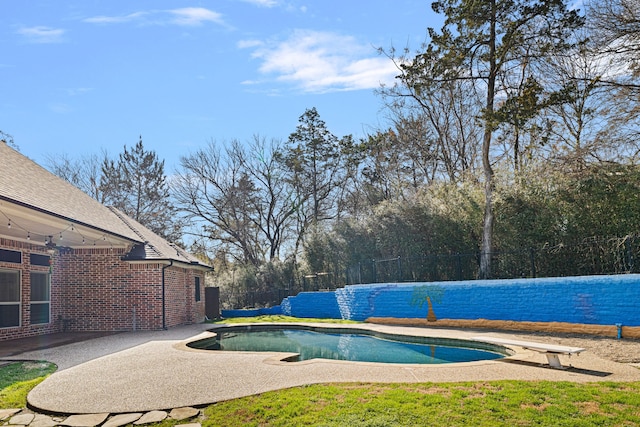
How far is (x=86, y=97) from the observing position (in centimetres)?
1537

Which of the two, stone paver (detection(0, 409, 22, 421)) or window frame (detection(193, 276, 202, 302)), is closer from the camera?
stone paver (detection(0, 409, 22, 421))

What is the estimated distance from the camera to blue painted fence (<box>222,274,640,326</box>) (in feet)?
30.3

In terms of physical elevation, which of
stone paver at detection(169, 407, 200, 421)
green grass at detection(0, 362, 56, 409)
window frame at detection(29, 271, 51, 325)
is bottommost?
stone paver at detection(169, 407, 200, 421)

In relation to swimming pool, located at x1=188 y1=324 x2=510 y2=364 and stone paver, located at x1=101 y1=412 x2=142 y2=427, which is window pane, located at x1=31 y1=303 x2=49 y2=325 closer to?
swimming pool, located at x1=188 y1=324 x2=510 y2=364

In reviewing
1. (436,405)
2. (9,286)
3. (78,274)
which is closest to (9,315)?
(9,286)

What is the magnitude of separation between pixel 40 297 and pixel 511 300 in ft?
38.9

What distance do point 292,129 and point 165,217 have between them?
31.8ft

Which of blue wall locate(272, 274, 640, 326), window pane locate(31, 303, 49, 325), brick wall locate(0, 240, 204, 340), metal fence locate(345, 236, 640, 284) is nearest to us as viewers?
blue wall locate(272, 274, 640, 326)

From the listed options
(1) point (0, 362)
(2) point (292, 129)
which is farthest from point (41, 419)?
(2) point (292, 129)

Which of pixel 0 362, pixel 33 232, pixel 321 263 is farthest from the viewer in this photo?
pixel 321 263

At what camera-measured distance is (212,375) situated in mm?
6531

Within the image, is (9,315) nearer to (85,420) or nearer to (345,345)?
(345,345)

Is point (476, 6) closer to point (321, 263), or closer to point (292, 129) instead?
point (321, 263)

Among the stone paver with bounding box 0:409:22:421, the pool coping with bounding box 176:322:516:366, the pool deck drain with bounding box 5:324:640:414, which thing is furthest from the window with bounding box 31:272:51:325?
the stone paver with bounding box 0:409:22:421
